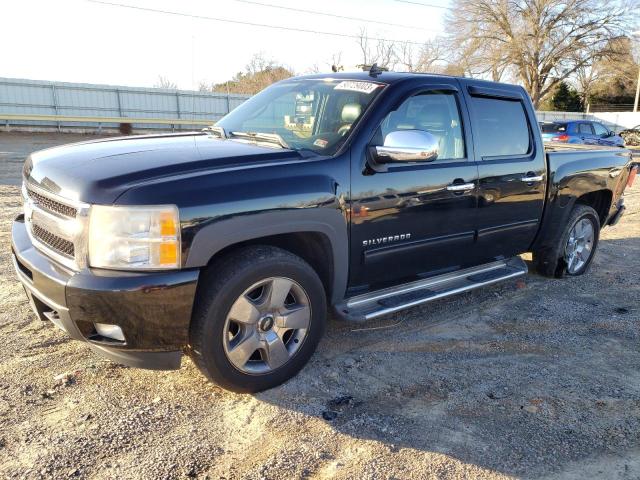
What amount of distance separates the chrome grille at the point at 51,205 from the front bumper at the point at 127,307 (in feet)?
0.94

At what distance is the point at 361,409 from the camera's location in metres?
3.01

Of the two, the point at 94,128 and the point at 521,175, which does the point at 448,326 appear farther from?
the point at 94,128

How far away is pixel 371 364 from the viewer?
3.53m

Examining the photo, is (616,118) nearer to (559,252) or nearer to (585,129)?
(585,129)

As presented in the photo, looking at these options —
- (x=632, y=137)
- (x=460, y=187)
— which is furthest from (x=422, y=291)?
(x=632, y=137)

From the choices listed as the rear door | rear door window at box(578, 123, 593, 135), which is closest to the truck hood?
the rear door

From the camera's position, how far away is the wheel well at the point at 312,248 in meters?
3.13

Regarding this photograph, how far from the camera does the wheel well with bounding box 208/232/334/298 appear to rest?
3131 mm

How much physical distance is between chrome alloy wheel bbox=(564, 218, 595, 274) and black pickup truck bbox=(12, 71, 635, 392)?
3.60ft

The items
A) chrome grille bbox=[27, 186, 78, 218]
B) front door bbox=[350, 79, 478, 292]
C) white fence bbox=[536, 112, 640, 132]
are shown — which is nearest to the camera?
chrome grille bbox=[27, 186, 78, 218]

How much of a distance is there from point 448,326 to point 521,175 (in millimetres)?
1443

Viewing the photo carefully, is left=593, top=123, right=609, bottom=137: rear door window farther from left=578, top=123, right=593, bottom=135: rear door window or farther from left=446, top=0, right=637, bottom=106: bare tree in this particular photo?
left=446, top=0, right=637, bottom=106: bare tree

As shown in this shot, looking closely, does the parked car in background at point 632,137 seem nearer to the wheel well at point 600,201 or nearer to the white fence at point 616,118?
the white fence at point 616,118

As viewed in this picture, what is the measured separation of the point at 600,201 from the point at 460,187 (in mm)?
2922
